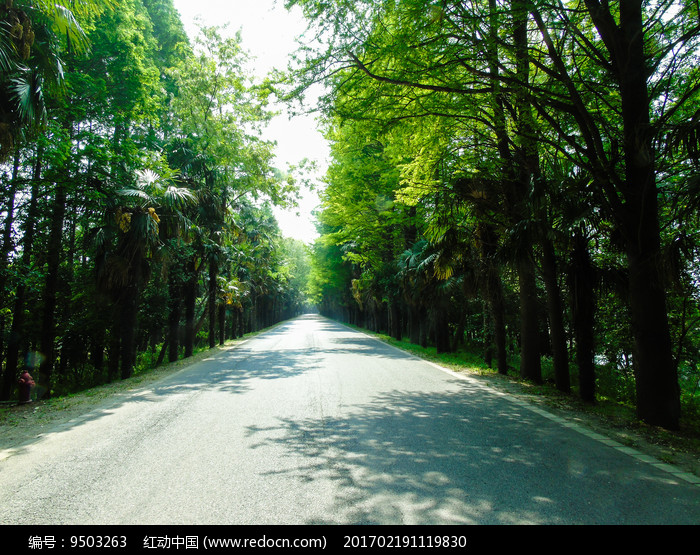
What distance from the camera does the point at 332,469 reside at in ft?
13.1

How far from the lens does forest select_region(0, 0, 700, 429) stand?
20.1 ft

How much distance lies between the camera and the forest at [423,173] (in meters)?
6.12

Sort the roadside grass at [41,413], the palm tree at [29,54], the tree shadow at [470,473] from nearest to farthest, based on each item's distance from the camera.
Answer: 1. the tree shadow at [470,473]
2. the roadside grass at [41,413]
3. the palm tree at [29,54]

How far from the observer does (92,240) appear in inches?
505

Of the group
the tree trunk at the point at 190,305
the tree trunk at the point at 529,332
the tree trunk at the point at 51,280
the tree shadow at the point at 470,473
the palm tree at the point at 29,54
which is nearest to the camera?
the tree shadow at the point at 470,473

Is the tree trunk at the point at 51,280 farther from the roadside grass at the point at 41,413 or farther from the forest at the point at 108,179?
the roadside grass at the point at 41,413

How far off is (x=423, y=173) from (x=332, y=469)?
775 cm

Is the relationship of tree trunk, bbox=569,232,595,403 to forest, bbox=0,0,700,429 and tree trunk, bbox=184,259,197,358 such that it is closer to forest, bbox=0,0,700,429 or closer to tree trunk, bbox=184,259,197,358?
forest, bbox=0,0,700,429

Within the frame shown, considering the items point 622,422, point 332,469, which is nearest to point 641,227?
point 622,422

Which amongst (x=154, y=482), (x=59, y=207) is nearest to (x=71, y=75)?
(x=59, y=207)

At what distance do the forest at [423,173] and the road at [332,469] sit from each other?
9.00 feet

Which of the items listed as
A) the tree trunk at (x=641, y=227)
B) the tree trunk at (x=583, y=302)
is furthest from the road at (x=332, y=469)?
the tree trunk at (x=583, y=302)

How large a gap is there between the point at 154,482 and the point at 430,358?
1257cm
